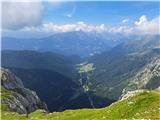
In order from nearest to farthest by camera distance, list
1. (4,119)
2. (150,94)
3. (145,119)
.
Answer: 1. (145,119)
2. (150,94)
3. (4,119)

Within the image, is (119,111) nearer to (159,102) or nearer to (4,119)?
(159,102)

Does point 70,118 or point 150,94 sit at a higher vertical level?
point 150,94

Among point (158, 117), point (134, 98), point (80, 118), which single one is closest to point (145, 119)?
point (158, 117)

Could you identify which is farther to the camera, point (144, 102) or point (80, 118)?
point (80, 118)

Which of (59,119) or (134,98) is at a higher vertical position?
(134,98)

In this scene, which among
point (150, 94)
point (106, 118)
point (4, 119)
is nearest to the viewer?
point (106, 118)

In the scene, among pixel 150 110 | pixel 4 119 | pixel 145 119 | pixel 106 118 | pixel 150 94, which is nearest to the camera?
pixel 145 119

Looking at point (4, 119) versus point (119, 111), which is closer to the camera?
point (119, 111)

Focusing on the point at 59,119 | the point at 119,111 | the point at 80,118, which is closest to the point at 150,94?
the point at 119,111

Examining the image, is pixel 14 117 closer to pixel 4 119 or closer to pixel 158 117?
pixel 4 119

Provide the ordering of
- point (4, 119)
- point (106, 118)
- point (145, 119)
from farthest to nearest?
point (4, 119) < point (106, 118) < point (145, 119)
